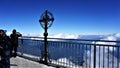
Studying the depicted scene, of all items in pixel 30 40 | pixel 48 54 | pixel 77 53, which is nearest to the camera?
pixel 77 53

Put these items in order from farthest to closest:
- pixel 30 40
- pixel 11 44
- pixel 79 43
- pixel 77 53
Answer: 1. pixel 30 40
2. pixel 77 53
3. pixel 79 43
4. pixel 11 44

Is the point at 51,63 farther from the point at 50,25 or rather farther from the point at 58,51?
the point at 50,25

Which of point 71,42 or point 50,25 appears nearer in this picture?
point 71,42

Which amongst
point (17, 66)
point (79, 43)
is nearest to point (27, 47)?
point (17, 66)

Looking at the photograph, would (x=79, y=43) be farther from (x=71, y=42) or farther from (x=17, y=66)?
(x=17, y=66)

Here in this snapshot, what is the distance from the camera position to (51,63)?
11.2 m

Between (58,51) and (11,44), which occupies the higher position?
(11,44)

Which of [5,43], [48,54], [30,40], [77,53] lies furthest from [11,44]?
[30,40]

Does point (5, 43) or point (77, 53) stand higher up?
point (5, 43)

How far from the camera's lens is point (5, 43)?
462cm

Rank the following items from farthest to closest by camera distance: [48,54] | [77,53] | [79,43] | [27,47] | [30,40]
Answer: [27,47] → [30,40] → [48,54] → [77,53] → [79,43]

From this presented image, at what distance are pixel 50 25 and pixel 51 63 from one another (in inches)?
71.8

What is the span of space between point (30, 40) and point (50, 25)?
3.17m

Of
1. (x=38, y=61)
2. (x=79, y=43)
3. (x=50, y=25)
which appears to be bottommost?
(x=38, y=61)
